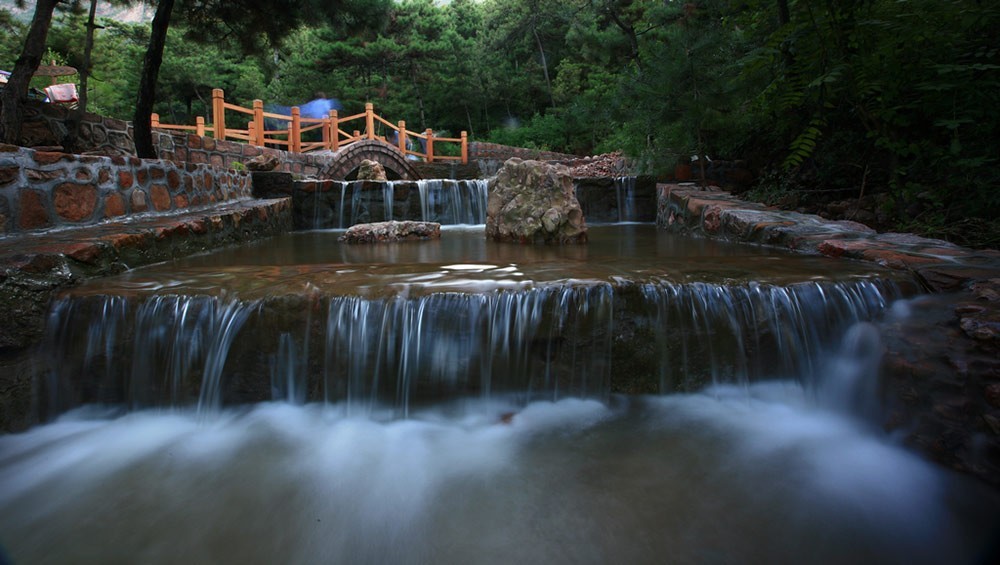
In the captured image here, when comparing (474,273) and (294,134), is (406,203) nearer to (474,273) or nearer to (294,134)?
(474,273)

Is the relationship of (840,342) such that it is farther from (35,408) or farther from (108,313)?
(35,408)

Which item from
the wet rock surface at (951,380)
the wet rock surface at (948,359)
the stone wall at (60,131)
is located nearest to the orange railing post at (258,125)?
the stone wall at (60,131)

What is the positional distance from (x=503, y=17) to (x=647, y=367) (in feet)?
83.6

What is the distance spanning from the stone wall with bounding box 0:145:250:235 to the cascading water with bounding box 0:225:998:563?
4.10 ft

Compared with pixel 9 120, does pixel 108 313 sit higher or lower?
lower

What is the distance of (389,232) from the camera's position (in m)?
5.96

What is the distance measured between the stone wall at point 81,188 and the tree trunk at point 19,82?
5.40 feet

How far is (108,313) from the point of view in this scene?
98.3 inches

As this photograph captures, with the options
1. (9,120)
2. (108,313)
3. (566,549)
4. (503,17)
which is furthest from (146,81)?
(503,17)

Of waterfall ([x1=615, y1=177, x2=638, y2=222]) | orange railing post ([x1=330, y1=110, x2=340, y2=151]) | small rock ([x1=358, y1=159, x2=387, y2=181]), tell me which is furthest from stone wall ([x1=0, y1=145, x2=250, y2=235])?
orange railing post ([x1=330, y1=110, x2=340, y2=151])

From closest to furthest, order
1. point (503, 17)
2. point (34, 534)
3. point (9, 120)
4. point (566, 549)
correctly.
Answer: point (566, 549), point (34, 534), point (9, 120), point (503, 17)

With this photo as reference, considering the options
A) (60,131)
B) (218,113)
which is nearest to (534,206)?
(60,131)

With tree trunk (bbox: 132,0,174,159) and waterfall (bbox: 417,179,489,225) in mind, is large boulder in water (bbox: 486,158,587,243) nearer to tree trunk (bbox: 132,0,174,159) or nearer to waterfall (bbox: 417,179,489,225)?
waterfall (bbox: 417,179,489,225)

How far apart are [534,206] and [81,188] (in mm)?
3724
